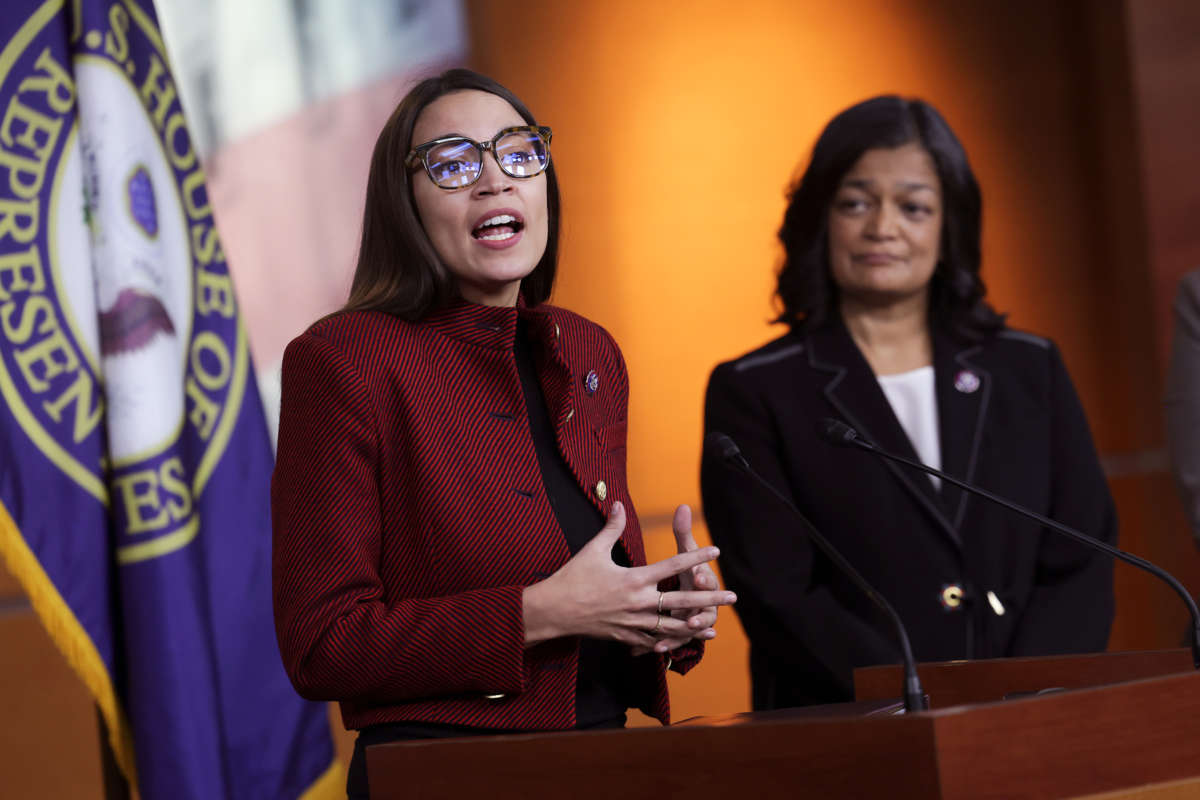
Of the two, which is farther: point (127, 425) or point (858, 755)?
point (127, 425)

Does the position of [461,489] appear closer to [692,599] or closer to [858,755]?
[692,599]

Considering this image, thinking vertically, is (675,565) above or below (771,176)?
below

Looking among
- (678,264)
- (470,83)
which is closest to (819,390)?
(470,83)

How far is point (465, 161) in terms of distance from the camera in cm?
161

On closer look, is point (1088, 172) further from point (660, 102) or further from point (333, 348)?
point (333, 348)

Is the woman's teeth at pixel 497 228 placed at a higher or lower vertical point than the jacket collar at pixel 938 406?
higher

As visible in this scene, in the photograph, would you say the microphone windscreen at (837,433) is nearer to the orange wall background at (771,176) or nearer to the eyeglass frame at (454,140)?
the eyeglass frame at (454,140)

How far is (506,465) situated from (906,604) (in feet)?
3.54

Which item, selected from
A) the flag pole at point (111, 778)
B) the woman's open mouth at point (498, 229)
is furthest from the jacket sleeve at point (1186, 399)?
the flag pole at point (111, 778)

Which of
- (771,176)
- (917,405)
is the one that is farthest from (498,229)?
(771,176)

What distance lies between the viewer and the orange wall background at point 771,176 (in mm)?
3922

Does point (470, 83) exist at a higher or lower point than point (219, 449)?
higher

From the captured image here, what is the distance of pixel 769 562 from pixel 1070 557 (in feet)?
1.89

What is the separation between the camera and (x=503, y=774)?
4.02 ft
